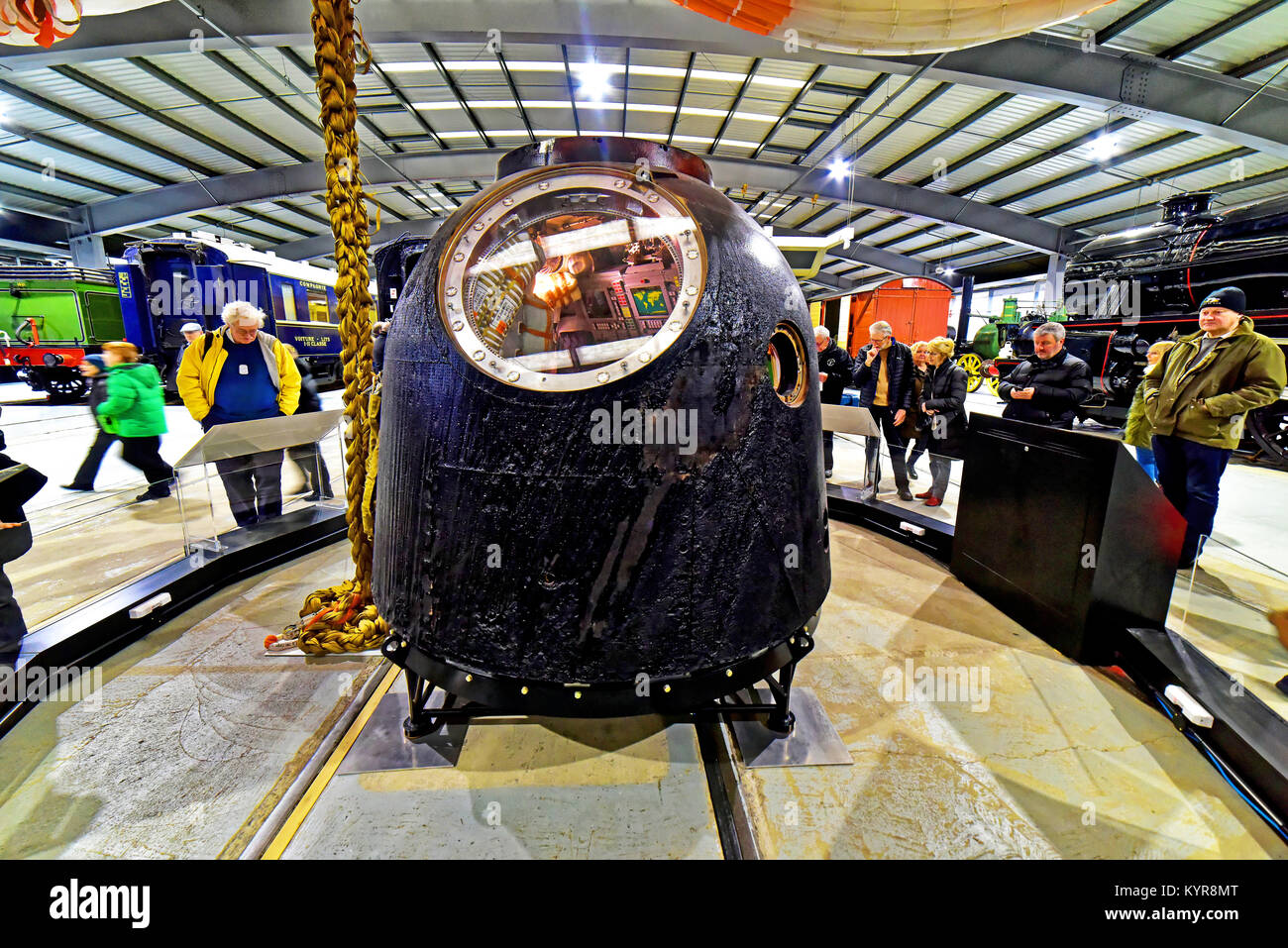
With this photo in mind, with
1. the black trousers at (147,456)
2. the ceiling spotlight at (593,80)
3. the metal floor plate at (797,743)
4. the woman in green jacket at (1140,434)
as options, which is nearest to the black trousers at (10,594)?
the black trousers at (147,456)

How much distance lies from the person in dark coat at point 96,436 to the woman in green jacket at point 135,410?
96mm

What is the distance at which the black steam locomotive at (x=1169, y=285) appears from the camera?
24.4 ft

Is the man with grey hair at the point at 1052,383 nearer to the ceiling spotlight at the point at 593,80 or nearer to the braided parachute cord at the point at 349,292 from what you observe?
the braided parachute cord at the point at 349,292

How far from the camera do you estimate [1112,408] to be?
1006cm

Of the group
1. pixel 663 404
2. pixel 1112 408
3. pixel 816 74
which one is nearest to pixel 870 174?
pixel 816 74

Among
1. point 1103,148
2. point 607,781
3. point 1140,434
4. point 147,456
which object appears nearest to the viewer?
point 607,781

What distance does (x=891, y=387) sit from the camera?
5621 millimetres

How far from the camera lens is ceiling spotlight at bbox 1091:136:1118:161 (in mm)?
9549

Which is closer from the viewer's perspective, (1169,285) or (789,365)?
(789,365)

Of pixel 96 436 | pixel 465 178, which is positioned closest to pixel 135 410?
pixel 96 436

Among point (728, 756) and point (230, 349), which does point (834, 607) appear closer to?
point (728, 756)

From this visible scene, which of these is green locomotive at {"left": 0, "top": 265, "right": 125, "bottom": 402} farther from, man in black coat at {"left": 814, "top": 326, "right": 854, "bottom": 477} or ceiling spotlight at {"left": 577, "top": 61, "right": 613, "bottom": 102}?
man in black coat at {"left": 814, "top": 326, "right": 854, "bottom": 477}

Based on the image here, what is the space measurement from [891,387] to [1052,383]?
1.40m

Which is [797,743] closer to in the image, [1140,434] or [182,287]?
[1140,434]
